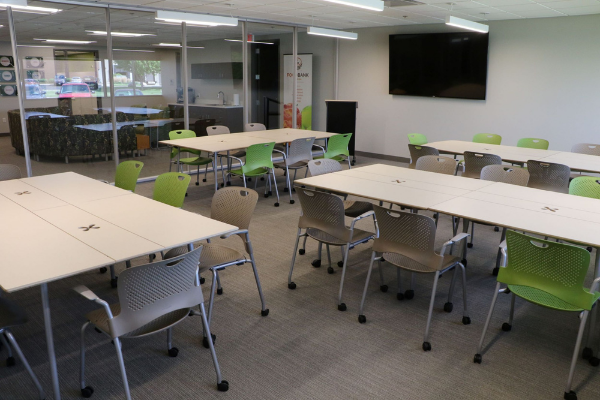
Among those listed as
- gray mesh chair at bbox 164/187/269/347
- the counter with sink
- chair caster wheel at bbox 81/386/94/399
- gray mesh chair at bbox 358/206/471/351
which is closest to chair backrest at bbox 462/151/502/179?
gray mesh chair at bbox 358/206/471/351

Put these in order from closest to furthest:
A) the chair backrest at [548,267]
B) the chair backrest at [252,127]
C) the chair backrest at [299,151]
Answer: the chair backrest at [548,267]
the chair backrest at [299,151]
the chair backrest at [252,127]

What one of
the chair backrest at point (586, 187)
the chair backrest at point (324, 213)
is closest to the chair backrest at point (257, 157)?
the chair backrest at point (324, 213)

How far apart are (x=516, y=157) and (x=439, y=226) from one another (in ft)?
4.18

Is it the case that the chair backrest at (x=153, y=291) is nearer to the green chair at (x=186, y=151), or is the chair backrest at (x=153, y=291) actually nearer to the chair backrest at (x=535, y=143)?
the green chair at (x=186, y=151)

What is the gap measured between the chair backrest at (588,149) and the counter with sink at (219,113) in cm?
577

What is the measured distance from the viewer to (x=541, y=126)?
8.43m

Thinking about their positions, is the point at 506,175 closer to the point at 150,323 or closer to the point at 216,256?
the point at 216,256

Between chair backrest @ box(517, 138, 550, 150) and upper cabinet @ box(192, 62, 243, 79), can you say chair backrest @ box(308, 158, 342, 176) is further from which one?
upper cabinet @ box(192, 62, 243, 79)

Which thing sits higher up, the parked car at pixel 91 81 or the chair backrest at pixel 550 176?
the parked car at pixel 91 81

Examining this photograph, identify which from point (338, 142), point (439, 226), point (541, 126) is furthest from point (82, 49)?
point (541, 126)

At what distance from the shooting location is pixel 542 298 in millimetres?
2887

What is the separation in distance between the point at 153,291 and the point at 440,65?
326 inches

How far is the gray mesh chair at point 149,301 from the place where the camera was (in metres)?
2.38

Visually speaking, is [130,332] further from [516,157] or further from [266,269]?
[516,157]
